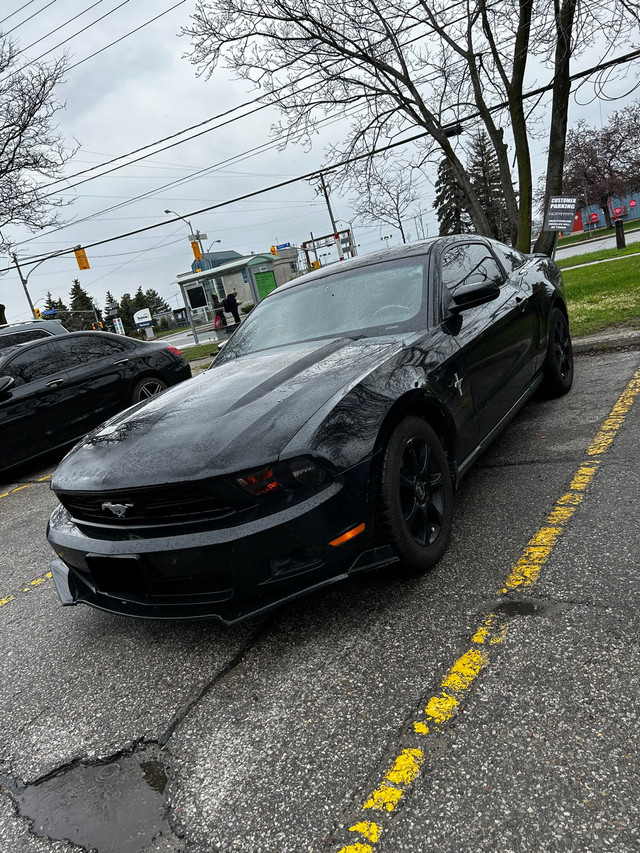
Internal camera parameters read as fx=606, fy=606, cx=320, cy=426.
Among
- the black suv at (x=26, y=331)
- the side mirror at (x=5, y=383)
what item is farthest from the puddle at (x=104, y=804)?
the black suv at (x=26, y=331)

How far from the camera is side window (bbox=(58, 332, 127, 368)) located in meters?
6.58

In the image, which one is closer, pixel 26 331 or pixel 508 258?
pixel 508 258

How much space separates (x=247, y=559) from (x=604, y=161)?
193 ft

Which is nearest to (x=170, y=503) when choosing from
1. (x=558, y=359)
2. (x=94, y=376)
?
(x=558, y=359)

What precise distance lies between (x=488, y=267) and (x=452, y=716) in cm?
308

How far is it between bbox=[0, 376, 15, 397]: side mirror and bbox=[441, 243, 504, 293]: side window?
442cm

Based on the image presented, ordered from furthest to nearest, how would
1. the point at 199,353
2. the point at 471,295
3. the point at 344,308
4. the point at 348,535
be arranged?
the point at 199,353 → the point at 344,308 → the point at 471,295 → the point at 348,535

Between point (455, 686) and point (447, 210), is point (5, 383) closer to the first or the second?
point (455, 686)

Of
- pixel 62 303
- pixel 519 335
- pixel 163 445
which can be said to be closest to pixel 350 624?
pixel 163 445

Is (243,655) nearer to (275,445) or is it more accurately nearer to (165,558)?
(165,558)

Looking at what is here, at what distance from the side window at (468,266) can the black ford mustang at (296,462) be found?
5cm

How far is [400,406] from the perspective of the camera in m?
2.55

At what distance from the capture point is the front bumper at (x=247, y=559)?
7.07 feet

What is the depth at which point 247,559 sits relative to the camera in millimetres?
2148
